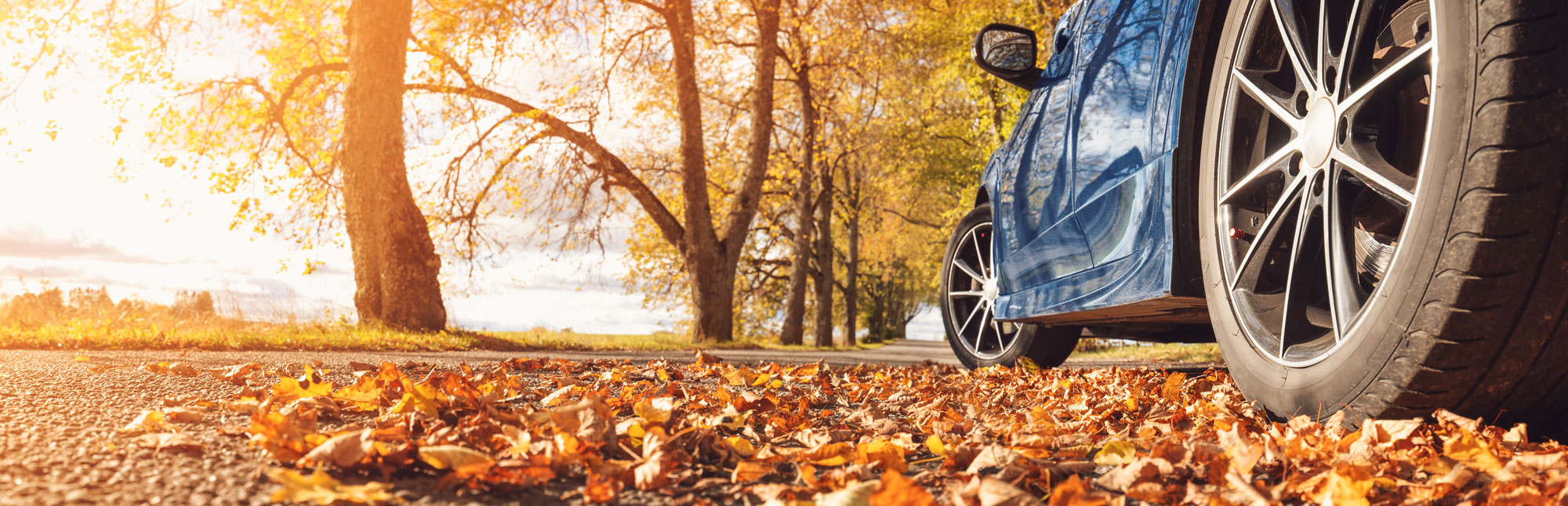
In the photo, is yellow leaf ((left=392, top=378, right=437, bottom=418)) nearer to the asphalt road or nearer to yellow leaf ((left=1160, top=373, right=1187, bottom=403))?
the asphalt road

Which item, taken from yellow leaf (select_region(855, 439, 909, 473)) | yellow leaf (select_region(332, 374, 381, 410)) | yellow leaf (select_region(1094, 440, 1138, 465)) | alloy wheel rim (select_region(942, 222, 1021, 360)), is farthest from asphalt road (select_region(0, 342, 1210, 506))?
alloy wheel rim (select_region(942, 222, 1021, 360))

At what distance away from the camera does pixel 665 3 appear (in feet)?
40.0

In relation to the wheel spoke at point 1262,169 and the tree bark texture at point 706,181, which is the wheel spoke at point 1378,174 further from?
the tree bark texture at point 706,181

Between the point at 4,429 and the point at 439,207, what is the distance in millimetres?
11386

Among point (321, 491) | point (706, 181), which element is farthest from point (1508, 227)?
point (706, 181)

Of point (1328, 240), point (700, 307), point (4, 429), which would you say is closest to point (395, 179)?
point (700, 307)

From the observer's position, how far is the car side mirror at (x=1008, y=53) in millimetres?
4012

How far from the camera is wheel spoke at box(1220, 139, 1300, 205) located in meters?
1.98

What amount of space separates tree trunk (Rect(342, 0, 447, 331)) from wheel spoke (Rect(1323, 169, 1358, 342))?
8270 millimetres

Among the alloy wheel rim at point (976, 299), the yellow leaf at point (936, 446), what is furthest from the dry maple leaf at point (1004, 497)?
the alloy wheel rim at point (976, 299)

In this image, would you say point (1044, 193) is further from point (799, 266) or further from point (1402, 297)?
point (799, 266)

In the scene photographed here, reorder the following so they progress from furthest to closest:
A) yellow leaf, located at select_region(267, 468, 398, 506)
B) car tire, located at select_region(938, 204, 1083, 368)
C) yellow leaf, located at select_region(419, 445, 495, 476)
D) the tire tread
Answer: car tire, located at select_region(938, 204, 1083, 368) → the tire tread → yellow leaf, located at select_region(419, 445, 495, 476) → yellow leaf, located at select_region(267, 468, 398, 506)

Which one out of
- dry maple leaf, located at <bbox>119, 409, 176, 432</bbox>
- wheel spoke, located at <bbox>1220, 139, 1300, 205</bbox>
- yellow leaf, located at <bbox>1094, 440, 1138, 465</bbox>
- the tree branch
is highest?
the tree branch

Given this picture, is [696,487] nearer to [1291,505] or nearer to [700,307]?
[1291,505]
